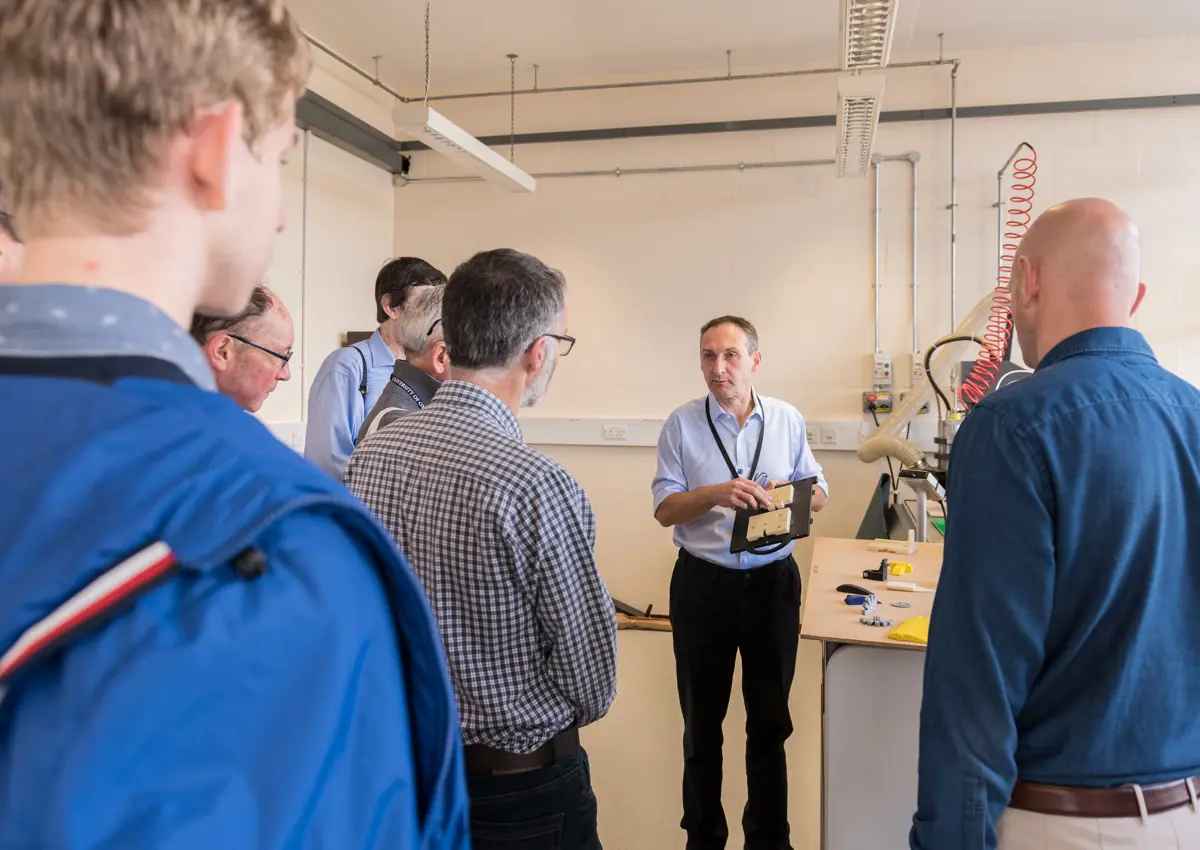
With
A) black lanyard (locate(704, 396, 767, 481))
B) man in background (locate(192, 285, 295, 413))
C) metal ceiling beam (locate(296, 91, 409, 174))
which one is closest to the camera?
man in background (locate(192, 285, 295, 413))

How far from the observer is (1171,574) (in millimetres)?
1223

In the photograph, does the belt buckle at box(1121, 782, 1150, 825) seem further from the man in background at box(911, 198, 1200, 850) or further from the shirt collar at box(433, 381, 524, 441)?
the shirt collar at box(433, 381, 524, 441)

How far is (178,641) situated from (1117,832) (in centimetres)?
140

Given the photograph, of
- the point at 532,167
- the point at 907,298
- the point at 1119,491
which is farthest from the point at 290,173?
the point at 1119,491

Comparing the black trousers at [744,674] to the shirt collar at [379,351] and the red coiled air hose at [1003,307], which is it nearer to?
the red coiled air hose at [1003,307]

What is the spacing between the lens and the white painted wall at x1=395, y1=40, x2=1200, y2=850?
4.36 meters

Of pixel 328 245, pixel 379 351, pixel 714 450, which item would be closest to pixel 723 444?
pixel 714 450

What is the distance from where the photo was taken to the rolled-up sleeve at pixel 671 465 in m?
2.89

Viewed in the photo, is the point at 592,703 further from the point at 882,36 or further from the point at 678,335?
the point at 678,335

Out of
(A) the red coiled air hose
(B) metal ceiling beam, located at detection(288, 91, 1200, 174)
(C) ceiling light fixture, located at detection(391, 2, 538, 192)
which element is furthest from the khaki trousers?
(B) metal ceiling beam, located at detection(288, 91, 1200, 174)

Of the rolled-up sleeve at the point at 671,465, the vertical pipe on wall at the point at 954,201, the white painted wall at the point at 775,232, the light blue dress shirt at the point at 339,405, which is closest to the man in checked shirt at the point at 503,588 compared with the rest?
the light blue dress shirt at the point at 339,405

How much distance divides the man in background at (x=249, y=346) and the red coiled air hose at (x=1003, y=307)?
78.9 inches

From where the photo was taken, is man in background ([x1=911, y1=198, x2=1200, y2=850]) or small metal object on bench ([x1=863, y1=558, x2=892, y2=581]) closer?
man in background ([x1=911, y1=198, x2=1200, y2=850])

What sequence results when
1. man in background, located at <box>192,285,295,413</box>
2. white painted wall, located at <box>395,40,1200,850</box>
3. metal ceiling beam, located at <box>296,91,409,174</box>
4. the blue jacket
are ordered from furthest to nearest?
1. white painted wall, located at <box>395,40,1200,850</box>
2. metal ceiling beam, located at <box>296,91,409,174</box>
3. man in background, located at <box>192,285,295,413</box>
4. the blue jacket
